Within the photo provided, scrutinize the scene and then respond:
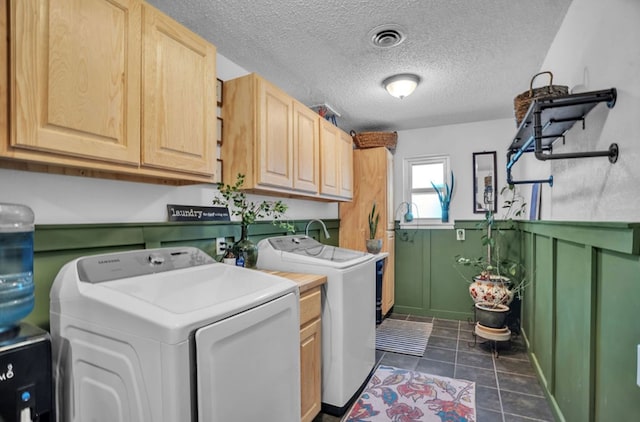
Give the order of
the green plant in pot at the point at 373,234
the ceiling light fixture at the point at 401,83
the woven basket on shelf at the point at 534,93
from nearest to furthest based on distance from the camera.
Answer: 1. the woven basket on shelf at the point at 534,93
2. the ceiling light fixture at the point at 401,83
3. the green plant in pot at the point at 373,234

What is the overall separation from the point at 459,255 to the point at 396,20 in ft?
9.16

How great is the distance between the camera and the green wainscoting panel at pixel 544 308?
1.97 metres

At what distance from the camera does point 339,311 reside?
1.96 meters

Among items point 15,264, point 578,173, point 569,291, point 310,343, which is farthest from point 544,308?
point 15,264

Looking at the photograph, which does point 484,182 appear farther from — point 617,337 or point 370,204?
point 617,337

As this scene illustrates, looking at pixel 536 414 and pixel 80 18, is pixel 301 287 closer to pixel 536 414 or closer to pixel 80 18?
pixel 80 18

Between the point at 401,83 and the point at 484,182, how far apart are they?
183 cm

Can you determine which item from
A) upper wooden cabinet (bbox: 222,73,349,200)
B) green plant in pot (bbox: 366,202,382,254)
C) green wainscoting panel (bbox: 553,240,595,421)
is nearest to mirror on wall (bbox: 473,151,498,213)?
green plant in pot (bbox: 366,202,382,254)

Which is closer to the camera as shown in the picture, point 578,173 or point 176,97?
point 176,97

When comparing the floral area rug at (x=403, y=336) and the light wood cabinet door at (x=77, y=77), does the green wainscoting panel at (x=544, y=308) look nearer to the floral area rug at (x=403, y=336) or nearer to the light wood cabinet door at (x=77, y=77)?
the floral area rug at (x=403, y=336)

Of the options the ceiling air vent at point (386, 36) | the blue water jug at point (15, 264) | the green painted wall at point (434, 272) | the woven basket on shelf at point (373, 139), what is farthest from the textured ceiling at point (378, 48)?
the green painted wall at point (434, 272)

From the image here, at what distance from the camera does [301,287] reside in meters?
1.70

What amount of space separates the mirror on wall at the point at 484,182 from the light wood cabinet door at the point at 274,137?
2.45m

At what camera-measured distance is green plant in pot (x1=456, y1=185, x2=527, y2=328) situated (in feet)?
9.32
